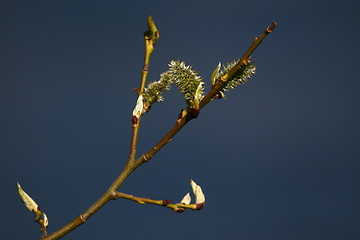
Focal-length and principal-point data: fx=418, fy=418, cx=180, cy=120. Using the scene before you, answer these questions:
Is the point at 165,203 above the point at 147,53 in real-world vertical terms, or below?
below

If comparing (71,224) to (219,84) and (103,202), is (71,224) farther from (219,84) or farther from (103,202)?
(219,84)

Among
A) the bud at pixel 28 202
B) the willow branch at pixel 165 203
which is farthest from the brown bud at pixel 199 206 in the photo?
the bud at pixel 28 202

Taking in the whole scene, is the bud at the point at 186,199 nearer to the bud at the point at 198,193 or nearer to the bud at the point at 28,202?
the bud at the point at 198,193

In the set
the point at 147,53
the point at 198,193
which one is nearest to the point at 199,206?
the point at 198,193

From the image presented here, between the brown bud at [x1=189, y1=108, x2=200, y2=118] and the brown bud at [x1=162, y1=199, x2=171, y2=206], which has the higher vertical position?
the brown bud at [x1=189, y1=108, x2=200, y2=118]

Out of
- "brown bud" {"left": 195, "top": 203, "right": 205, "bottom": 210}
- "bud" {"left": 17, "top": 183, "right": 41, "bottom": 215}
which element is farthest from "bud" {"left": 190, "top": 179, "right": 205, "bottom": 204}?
"bud" {"left": 17, "top": 183, "right": 41, "bottom": 215}

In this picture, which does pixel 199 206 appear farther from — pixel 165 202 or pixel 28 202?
pixel 28 202

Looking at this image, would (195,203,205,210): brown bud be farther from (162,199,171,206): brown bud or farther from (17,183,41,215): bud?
(17,183,41,215): bud

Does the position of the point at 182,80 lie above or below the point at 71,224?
above

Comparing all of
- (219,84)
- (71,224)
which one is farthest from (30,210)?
(219,84)

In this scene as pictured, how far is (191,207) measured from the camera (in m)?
0.31

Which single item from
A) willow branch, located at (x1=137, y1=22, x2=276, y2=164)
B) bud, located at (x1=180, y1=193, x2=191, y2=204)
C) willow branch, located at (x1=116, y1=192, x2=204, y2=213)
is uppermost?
willow branch, located at (x1=137, y1=22, x2=276, y2=164)

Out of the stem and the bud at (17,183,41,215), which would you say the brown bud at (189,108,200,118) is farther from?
the bud at (17,183,41,215)

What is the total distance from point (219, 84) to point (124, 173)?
0.30ft
